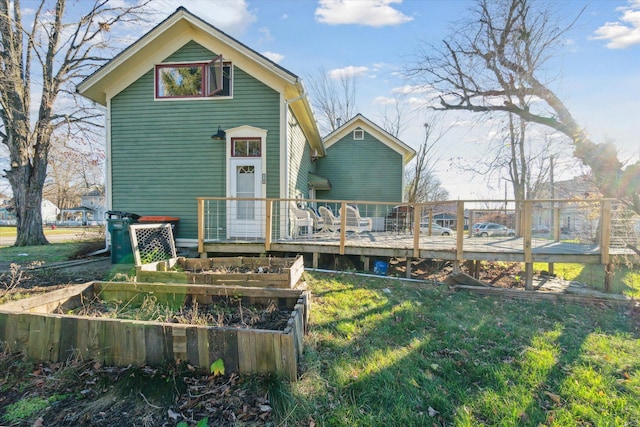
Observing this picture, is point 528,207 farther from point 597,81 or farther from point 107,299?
point 597,81

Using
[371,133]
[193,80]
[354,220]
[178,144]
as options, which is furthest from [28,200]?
[371,133]

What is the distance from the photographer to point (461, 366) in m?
2.92

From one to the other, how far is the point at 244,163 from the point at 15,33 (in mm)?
10556

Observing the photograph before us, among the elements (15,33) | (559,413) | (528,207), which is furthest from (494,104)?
(15,33)

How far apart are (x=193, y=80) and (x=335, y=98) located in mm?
21595

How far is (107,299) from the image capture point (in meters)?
3.54

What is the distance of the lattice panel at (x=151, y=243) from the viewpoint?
5407mm

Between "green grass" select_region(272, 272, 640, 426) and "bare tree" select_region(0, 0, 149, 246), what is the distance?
12.7 metres

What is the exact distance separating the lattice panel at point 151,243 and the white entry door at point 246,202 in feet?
6.33

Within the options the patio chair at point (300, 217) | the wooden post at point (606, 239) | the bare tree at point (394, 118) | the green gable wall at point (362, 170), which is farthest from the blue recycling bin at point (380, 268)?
the bare tree at point (394, 118)

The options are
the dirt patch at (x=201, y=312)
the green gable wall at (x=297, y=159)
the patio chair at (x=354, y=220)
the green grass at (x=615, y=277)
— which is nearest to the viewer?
the dirt patch at (x=201, y=312)

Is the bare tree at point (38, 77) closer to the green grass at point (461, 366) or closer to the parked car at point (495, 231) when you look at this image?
the green grass at point (461, 366)

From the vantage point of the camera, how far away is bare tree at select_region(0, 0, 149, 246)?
10.8 meters

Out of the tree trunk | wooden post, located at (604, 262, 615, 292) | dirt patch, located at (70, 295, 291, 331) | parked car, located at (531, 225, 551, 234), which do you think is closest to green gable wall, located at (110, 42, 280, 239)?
dirt patch, located at (70, 295, 291, 331)
